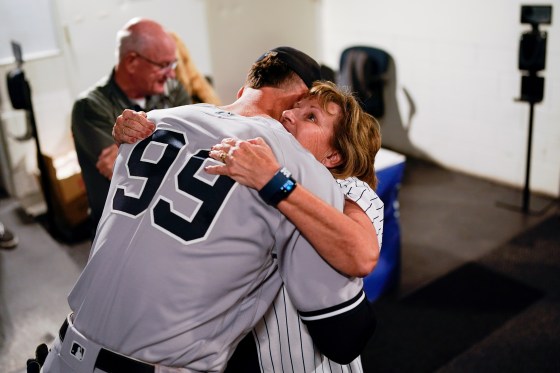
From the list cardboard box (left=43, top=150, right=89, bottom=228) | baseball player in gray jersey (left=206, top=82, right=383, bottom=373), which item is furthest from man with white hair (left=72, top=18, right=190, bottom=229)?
cardboard box (left=43, top=150, right=89, bottom=228)

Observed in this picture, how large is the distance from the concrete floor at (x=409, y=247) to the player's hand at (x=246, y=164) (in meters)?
2.06

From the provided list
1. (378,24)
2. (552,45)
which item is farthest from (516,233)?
(378,24)

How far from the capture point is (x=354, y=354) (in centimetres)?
140

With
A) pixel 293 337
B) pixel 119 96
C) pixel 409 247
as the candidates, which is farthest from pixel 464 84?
pixel 293 337

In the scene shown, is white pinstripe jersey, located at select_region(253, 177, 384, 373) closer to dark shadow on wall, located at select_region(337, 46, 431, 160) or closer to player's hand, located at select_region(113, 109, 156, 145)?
player's hand, located at select_region(113, 109, 156, 145)

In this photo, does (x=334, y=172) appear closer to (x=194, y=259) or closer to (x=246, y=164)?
(x=246, y=164)

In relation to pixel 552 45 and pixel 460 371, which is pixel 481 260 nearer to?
pixel 460 371

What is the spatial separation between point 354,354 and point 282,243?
34 cm

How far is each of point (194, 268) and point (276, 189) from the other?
24 centimetres

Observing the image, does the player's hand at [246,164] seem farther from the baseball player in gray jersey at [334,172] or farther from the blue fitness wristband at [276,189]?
the baseball player in gray jersey at [334,172]

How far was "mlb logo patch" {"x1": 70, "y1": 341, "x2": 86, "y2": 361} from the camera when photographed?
132 centimetres

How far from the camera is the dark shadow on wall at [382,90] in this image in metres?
4.96

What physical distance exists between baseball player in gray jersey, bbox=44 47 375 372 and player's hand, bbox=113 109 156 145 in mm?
54

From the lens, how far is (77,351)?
1.34 m
